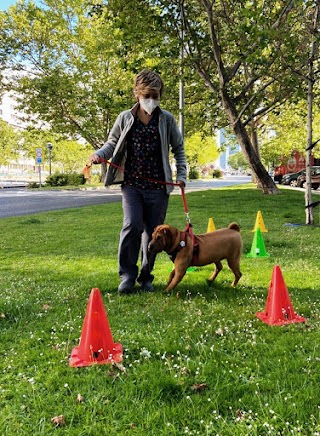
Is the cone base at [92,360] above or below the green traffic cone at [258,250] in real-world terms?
below

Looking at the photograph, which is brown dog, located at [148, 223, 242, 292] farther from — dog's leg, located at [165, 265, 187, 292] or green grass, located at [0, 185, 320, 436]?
green grass, located at [0, 185, 320, 436]

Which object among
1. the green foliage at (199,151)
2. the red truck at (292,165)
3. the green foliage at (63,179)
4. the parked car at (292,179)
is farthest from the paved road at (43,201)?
A: the green foliage at (199,151)

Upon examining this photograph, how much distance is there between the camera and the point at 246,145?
18.7m

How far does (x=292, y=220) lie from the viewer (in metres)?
11.5

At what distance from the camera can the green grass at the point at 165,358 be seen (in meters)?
2.25

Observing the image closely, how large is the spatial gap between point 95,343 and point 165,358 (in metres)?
0.54

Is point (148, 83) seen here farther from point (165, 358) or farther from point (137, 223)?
point (165, 358)

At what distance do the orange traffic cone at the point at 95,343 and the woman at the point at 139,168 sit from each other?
151 cm

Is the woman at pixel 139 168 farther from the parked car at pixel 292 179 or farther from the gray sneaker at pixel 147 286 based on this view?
the parked car at pixel 292 179

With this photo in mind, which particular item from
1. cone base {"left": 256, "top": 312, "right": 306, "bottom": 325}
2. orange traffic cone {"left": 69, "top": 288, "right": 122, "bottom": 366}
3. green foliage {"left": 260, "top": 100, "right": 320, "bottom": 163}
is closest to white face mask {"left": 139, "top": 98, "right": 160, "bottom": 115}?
orange traffic cone {"left": 69, "top": 288, "right": 122, "bottom": 366}

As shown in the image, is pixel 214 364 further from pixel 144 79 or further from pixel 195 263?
pixel 144 79

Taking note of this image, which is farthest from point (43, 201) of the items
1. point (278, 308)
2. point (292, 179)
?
point (292, 179)

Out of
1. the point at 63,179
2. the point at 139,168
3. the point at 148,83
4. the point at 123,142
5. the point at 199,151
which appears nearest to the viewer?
the point at 148,83

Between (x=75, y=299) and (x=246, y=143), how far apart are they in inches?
620
